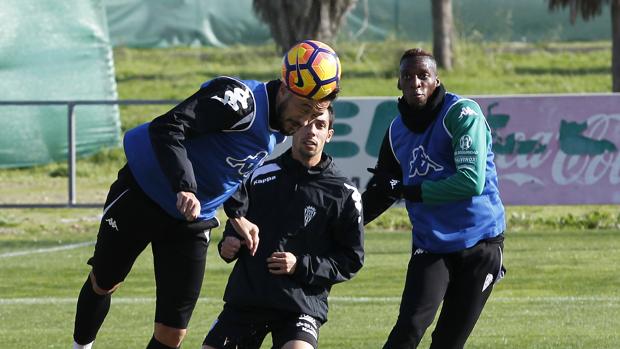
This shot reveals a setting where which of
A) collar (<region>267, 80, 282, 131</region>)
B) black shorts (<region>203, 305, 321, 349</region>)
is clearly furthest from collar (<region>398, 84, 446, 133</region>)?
black shorts (<region>203, 305, 321, 349</region>)

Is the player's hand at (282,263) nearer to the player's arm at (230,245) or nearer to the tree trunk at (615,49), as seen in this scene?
the player's arm at (230,245)

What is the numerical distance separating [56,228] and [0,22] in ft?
20.2

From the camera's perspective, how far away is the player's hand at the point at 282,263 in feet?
21.5

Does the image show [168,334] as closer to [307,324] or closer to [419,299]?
[307,324]

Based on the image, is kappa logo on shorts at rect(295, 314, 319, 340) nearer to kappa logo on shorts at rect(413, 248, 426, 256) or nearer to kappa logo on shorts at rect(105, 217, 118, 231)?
kappa logo on shorts at rect(413, 248, 426, 256)

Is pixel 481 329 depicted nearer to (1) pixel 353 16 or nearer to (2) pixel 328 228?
(2) pixel 328 228

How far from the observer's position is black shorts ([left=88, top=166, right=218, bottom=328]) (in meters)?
7.23

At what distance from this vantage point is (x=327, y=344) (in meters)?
9.48

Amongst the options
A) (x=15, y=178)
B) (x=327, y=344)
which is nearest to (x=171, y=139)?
(x=327, y=344)

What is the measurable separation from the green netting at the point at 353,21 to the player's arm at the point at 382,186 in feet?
84.2

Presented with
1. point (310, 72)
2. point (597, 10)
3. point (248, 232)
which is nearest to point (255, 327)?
point (248, 232)

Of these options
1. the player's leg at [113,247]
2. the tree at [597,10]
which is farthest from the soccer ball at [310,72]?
the tree at [597,10]

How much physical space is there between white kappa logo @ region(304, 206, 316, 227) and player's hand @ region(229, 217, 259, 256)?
306 millimetres

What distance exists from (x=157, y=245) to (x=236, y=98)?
1156 millimetres
